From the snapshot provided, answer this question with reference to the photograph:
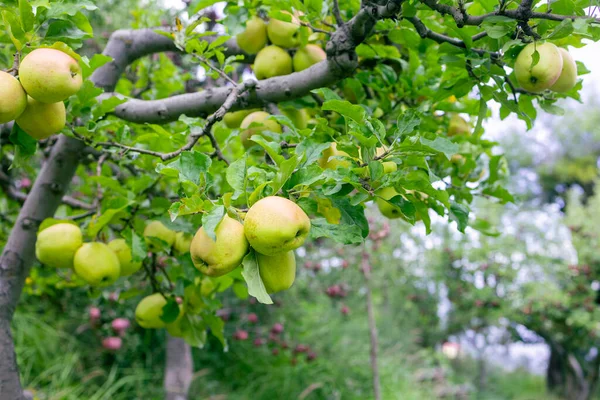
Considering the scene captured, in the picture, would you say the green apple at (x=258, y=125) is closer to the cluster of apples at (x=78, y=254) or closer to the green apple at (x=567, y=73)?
the cluster of apples at (x=78, y=254)

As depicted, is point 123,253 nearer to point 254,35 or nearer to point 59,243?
point 59,243

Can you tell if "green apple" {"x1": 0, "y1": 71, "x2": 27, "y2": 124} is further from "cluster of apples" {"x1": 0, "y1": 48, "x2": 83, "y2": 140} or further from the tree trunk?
the tree trunk

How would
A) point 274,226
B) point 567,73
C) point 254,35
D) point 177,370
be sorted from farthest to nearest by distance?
point 177,370
point 254,35
point 567,73
point 274,226

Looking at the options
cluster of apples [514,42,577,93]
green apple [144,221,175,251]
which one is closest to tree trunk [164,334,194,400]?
green apple [144,221,175,251]

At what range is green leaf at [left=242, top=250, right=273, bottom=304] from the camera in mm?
708

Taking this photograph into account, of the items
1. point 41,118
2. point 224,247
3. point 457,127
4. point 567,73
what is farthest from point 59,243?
point 567,73

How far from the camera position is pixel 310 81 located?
45.3 inches

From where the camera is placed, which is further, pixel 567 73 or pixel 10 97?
pixel 567 73

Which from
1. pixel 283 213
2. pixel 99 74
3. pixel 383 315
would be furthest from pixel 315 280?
pixel 283 213

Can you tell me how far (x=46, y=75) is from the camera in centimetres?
83

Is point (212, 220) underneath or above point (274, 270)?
above

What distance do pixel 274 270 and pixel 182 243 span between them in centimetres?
50

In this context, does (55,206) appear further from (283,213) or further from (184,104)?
(283,213)

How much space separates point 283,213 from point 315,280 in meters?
3.67
